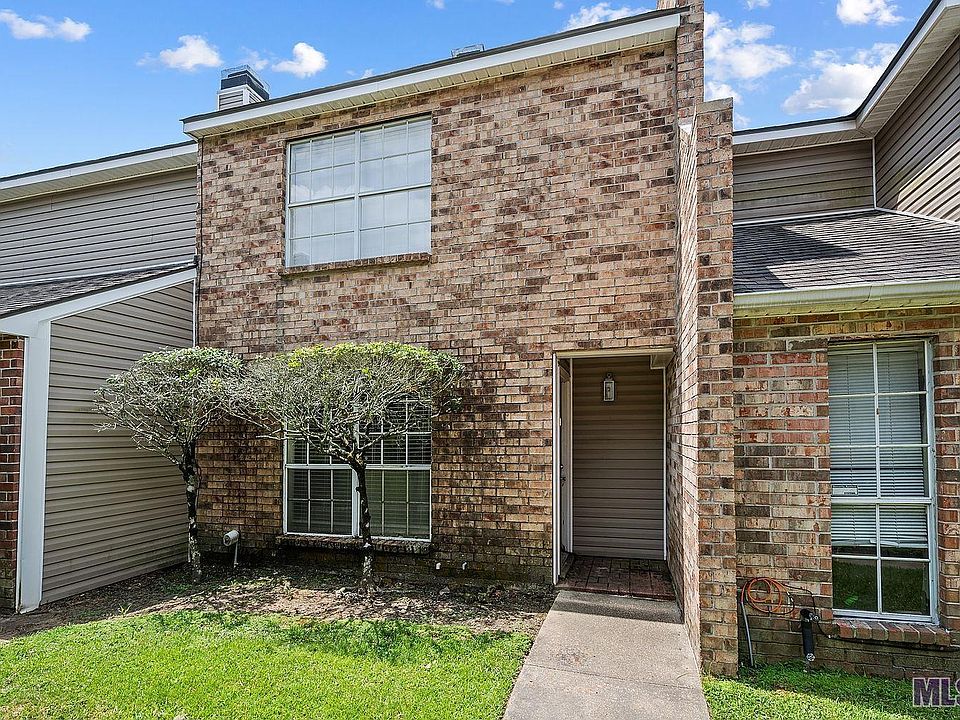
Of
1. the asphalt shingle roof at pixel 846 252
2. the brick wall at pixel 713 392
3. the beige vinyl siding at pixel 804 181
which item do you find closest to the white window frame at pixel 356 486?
the brick wall at pixel 713 392

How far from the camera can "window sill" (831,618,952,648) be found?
4.02 metres

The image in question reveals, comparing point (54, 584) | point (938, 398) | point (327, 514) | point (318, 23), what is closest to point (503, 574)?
point (327, 514)

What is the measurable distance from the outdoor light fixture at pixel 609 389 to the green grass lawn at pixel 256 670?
11.0ft

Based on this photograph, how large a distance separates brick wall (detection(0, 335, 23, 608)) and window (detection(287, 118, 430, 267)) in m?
3.00

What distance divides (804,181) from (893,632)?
5576mm

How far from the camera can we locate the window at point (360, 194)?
6.76m

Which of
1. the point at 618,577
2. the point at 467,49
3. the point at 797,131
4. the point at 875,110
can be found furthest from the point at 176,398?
the point at 875,110

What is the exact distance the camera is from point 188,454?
6285mm

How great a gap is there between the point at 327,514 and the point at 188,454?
1.71 m

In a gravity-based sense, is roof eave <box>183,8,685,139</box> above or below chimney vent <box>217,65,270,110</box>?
below

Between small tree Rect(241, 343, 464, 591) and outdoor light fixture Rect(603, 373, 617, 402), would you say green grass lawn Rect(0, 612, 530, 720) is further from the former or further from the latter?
outdoor light fixture Rect(603, 373, 617, 402)

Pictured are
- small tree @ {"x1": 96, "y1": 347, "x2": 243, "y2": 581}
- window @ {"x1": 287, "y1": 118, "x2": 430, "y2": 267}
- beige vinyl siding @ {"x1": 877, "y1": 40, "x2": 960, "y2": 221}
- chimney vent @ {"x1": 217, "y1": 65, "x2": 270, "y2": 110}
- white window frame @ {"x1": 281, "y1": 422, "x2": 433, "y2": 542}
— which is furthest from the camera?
chimney vent @ {"x1": 217, "y1": 65, "x2": 270, "y2": 110}

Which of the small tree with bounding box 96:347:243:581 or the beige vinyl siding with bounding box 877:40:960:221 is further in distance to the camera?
the small tree with bounding box 96:347:243:581

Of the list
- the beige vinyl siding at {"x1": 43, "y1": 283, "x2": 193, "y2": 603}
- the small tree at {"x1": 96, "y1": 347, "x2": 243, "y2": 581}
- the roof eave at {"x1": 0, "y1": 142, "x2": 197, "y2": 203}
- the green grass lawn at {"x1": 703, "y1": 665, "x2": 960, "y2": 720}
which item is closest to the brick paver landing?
the green grass lawn at {"x1": 703, "y1": 665, "x2": 960, "y2": 720}
